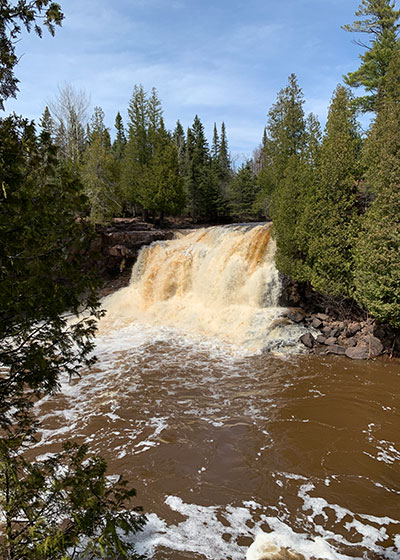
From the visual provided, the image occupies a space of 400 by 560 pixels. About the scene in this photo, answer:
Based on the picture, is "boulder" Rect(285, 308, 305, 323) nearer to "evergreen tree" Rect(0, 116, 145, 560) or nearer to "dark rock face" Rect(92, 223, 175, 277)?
"dark rock face" Rect(92, 223, 175, 277)

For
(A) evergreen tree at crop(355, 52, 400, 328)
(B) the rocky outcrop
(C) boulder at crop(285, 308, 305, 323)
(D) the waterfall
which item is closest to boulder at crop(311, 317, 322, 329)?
(C) boulder at crop(285, 308, 305, 323)

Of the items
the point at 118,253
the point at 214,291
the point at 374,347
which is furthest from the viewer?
the point at 118,253

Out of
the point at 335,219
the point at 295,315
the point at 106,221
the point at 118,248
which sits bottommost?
the point at 295,315

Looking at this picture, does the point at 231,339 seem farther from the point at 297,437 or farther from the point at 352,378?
the point at 297,437

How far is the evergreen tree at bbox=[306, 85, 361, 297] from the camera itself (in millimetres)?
11156

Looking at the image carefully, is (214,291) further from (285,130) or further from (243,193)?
(243,193)

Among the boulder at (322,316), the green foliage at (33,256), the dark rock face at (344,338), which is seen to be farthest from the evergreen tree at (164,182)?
the green foliage at (33,256)

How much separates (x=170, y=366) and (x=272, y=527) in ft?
19.8

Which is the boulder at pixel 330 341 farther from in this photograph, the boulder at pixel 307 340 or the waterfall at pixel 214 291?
the waterfall at pixel 214 291

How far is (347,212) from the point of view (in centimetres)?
1151

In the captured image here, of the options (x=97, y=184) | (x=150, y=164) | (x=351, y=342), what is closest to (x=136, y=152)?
(x=150, y=164)

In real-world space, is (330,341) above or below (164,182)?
below

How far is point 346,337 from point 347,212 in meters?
4.26

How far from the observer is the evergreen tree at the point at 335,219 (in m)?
11.2
